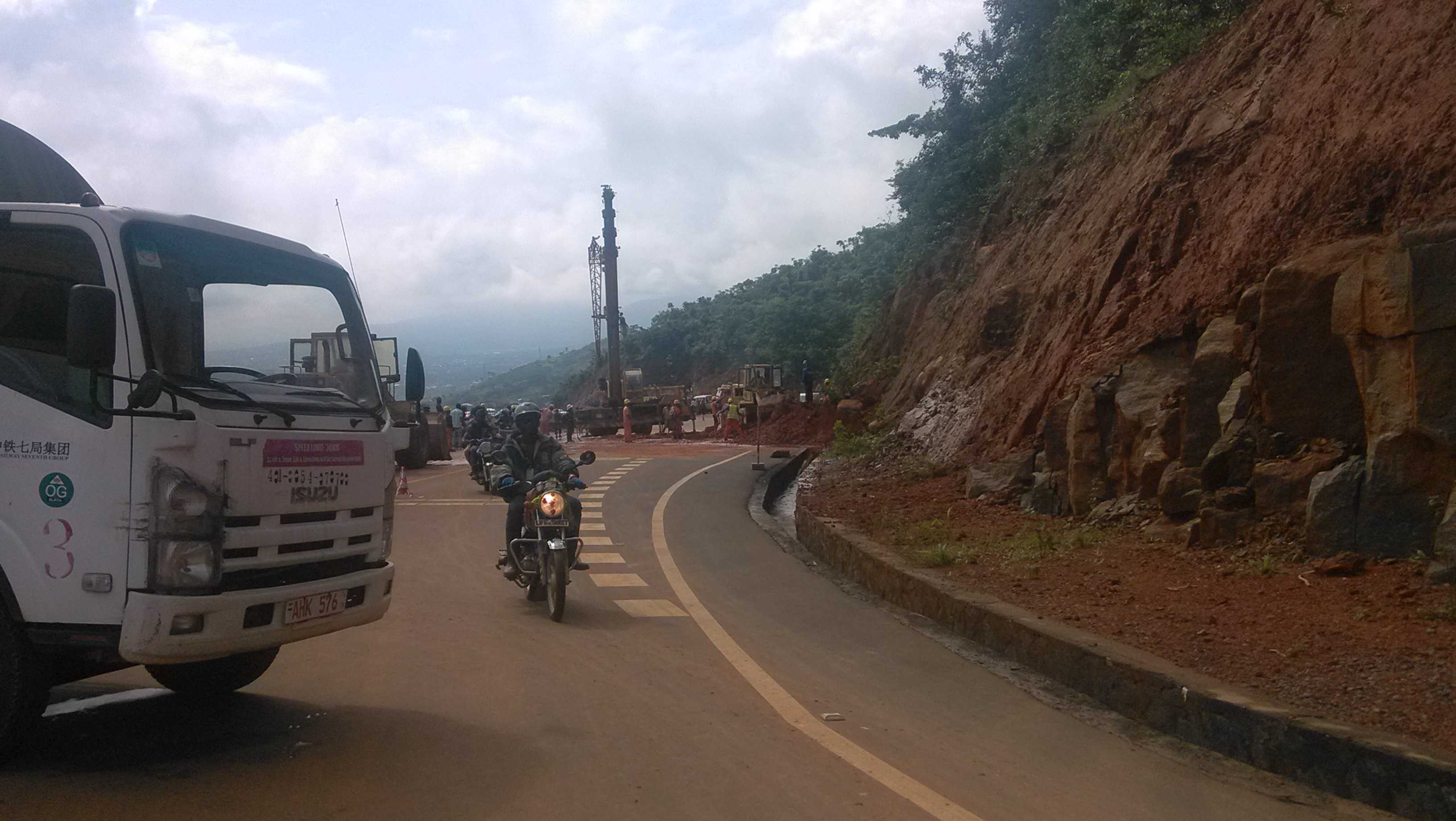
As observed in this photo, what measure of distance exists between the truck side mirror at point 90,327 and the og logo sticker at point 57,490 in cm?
54

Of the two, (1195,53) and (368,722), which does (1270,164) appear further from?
(368,722)

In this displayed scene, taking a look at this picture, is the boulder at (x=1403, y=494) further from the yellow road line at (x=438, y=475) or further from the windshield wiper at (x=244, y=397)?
the yellow road line at (x=438, y=475)

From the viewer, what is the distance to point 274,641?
527 cm

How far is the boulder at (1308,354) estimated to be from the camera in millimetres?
8766

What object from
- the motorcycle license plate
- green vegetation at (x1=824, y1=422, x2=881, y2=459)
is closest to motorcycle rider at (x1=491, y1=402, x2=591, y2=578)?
the motorcycle license plate

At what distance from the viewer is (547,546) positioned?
9188mm

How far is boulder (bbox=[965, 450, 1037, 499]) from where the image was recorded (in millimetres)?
13156

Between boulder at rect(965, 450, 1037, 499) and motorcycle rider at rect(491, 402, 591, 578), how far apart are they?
5.50 m

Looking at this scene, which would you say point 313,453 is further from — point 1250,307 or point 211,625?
point 1250,307

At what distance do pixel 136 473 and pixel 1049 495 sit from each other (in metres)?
9.57

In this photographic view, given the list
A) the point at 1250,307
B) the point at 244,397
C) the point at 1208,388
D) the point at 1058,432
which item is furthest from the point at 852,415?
the point at 244,397

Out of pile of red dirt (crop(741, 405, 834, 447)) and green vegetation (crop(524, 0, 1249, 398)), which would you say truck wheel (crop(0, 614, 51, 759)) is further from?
pile of red dirt (crop(741, 405, 834, 447))

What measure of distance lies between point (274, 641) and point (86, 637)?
2.54ft

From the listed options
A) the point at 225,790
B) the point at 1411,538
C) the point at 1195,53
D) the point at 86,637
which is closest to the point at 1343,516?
the point at 1411,538
